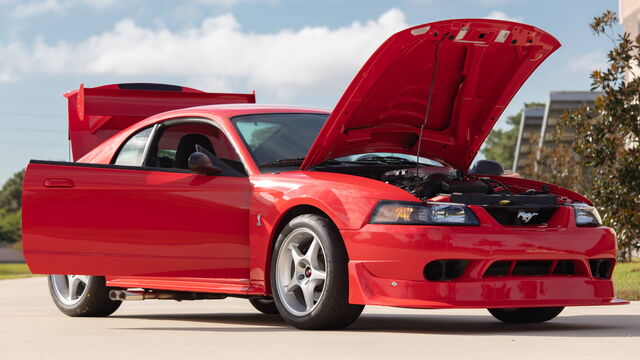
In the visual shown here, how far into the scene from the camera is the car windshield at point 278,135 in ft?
25.6

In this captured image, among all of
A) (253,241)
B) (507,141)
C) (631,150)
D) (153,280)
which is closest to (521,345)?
(253,241)

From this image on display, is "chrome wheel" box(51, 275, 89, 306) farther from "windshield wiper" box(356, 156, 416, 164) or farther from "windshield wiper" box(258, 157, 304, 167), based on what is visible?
"windshield wiper" box(356, 156, 416, 164)

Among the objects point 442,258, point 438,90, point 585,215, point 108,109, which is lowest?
point 442,258

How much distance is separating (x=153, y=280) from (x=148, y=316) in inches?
48.9

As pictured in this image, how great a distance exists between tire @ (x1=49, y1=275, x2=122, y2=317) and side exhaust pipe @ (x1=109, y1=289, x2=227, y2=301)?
511mm

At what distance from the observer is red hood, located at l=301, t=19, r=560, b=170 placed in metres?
7.23

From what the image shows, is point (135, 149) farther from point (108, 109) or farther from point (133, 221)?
point (108, 109)

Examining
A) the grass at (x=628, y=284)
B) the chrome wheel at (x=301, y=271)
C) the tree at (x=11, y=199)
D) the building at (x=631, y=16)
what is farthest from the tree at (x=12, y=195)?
the chrome wheel at (x=301, y=271)

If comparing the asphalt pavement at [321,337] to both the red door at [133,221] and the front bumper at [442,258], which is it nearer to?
the front bumper at [442,258]

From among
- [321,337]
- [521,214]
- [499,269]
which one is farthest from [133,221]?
[521,214]

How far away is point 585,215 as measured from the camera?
24.0 ft

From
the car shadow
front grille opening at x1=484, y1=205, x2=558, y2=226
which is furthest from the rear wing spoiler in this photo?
front grille opening at x1=484, y1=205, x2=558, y2=226

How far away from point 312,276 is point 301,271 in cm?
→ 16

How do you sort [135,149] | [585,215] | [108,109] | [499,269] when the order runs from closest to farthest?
1. [499,269]
2. [585,215]
3. [135,149]
4. [108,109]
